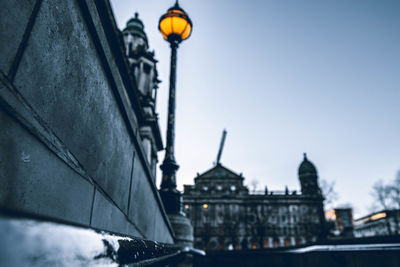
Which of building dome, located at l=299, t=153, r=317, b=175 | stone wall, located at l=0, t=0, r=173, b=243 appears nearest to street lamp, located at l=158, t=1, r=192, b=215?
stone wall, located at l=0, t=0, r=173, b=243

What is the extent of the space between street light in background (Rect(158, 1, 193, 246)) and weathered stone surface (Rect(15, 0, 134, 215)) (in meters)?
4.11

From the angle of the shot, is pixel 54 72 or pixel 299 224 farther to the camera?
pixel 299 224

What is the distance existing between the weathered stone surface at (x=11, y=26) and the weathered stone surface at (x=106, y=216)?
113 cm

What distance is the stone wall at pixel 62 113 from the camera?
38.9 inches

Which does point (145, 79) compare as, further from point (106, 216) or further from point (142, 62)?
point (106, 216)

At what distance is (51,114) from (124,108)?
1141 mm

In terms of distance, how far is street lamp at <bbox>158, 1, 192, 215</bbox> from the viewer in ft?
20.9

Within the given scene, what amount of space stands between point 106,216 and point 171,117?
4.85 metres

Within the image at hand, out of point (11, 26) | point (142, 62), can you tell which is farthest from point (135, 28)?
point (11, 26)

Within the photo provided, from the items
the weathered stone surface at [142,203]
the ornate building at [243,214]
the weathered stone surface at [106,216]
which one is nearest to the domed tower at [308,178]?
the ornate building at [243,214]

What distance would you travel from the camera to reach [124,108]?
94.3 inches

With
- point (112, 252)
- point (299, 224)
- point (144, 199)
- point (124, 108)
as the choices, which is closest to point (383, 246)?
point (144, 199)

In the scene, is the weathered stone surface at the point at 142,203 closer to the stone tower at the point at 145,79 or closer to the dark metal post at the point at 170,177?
the dark metal post at the point at 170,177

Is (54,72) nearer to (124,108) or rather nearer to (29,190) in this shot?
(29,190)
